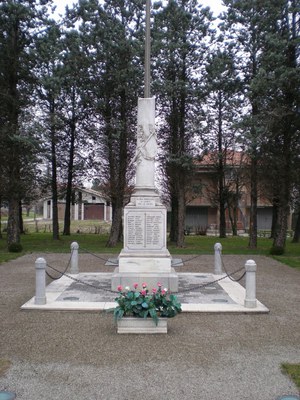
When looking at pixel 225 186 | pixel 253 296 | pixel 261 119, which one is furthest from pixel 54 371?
pixel 225 186

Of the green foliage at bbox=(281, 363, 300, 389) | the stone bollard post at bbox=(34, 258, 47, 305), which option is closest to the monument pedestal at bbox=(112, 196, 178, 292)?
the stone bollard post at bbox=(34, 258, 47, 305)

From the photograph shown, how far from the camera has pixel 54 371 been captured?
16.9 feet

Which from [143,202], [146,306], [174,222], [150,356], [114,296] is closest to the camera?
[150,356]

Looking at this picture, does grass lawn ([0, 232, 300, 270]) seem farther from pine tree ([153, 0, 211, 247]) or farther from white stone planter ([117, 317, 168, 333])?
white stone planter ([117, 317, 168, 333])

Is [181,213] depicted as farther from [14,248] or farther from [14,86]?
[14,86]

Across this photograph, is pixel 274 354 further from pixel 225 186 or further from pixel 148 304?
pixel 225 186

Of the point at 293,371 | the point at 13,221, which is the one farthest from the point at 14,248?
the point at 293,371

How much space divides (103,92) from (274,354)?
67.1 ft

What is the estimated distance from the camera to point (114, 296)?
9703mm

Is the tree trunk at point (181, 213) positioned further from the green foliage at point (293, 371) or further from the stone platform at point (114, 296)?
the green foliage at point (293, 371)

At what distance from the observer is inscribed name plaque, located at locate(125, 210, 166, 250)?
10250mm

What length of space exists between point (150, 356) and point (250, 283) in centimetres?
351

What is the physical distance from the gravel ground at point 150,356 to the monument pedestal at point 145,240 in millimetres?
2064

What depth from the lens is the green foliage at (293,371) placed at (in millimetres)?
4920
